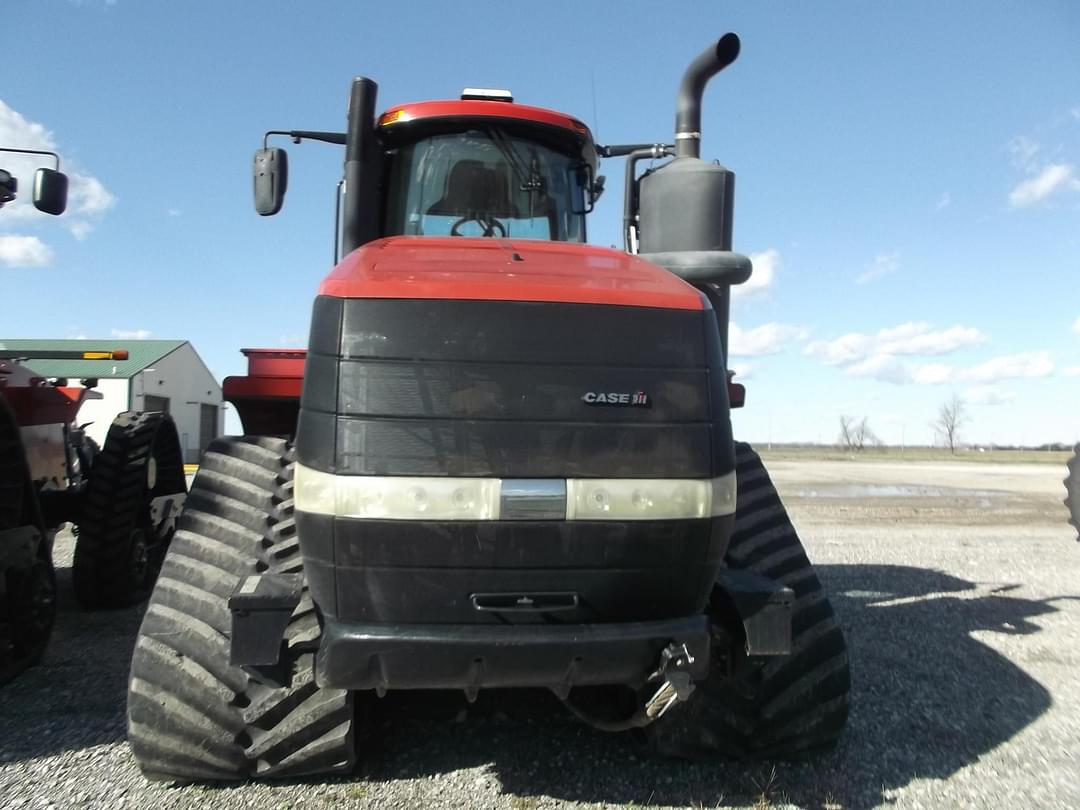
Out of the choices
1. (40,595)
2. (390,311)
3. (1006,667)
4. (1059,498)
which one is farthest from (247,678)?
(1059,498)

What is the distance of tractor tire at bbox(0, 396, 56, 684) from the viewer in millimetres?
3953

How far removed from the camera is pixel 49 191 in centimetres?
457

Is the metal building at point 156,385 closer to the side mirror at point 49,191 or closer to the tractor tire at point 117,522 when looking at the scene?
the tractor tire at point 117,522

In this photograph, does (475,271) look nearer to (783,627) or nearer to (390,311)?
(390,311)

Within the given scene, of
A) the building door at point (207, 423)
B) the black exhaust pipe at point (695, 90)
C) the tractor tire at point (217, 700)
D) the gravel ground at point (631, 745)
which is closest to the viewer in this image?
the tractor tire at point (217, 700)

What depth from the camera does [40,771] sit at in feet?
9.91

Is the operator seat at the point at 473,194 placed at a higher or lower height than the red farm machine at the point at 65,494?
higher

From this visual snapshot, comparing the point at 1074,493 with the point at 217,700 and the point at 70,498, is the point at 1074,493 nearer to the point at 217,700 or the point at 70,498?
the point at 217,700

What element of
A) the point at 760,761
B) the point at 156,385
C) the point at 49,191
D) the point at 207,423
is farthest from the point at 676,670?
the point at 207,423

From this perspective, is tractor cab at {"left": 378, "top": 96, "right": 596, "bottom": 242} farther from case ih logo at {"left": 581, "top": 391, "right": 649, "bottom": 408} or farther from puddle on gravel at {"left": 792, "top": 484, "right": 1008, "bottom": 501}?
puddle on gravel at {"left": 792, "top": 484, "right": 1008, "bottom": 501}

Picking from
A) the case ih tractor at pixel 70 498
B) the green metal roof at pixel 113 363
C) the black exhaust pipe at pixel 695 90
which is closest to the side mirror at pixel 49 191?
the case ih tractor at pixel 70 498

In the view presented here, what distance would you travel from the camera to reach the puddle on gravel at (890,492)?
57.3 ft

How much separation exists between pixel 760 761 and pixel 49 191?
4571mm

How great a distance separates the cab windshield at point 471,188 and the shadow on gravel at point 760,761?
2.07 metres
